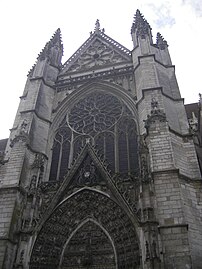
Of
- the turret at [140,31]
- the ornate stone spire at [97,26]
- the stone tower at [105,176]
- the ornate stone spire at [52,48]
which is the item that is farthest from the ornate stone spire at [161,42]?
the ornate stone spire at [52,48]

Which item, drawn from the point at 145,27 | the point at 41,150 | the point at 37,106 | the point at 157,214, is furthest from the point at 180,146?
the point at 145,27

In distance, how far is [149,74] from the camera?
14.6 m

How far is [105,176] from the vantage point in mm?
11328

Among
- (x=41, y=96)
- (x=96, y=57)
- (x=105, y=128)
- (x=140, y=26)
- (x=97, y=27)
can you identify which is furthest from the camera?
(x=97, y=27)

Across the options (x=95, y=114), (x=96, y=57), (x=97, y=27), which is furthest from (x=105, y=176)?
(x=97, y=27)

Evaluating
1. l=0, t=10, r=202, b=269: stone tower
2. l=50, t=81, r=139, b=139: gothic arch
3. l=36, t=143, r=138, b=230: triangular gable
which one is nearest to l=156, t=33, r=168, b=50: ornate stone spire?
l=0, t=10, r=202, b=269: stone tower

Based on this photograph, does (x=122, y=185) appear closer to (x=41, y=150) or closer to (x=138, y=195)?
(x=138, y=195)

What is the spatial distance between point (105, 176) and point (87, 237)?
222cm

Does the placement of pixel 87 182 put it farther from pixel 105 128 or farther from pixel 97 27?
pixel 97 27

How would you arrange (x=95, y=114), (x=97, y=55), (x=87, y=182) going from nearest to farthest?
1. (x=87, y=182)
2. (x=95, y=114)
3. (x=97, y=55)

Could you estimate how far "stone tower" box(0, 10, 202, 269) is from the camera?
31.1 ft

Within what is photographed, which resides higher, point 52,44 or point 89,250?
point 52,44

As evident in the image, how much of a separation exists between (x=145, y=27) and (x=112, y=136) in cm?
825

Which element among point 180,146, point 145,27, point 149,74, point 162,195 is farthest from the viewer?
point 145,27
